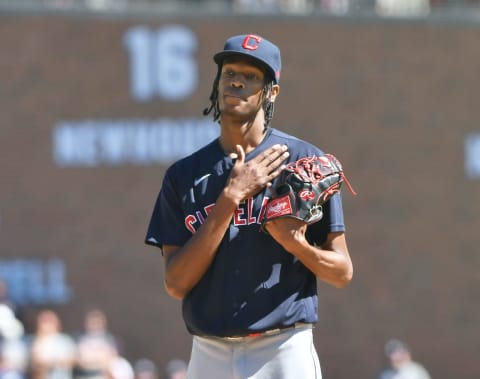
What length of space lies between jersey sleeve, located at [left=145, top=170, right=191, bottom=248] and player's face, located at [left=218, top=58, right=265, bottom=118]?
0.34 metres

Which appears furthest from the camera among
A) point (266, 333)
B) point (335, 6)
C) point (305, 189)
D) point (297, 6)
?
point (297, 6)

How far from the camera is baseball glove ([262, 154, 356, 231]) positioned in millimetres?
3396

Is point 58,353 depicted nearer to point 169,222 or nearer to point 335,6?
point 335,6

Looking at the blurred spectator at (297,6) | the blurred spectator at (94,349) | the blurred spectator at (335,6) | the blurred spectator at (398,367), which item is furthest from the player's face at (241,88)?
the blurred spectator at (335,6)

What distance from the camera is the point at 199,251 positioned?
11.4 ft

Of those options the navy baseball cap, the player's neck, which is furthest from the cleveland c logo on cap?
the player's neck

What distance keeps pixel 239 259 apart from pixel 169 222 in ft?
1.07

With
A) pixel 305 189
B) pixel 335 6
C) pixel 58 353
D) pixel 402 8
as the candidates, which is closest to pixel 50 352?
pixel 58 353

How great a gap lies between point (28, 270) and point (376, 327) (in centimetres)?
410

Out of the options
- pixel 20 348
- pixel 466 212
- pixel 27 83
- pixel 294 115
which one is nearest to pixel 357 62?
pixel 294 115

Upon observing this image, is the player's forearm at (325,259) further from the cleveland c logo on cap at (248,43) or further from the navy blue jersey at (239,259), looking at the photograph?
the cleveland c logo on cap at (248,43)

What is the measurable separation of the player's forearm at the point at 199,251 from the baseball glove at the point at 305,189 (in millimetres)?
136

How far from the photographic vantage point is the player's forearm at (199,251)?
3449 millimetres

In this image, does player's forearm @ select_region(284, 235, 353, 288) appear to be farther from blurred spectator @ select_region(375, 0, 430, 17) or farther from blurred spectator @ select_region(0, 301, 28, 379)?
blurred spectator @ select_region(375, 0, 430, 17)
